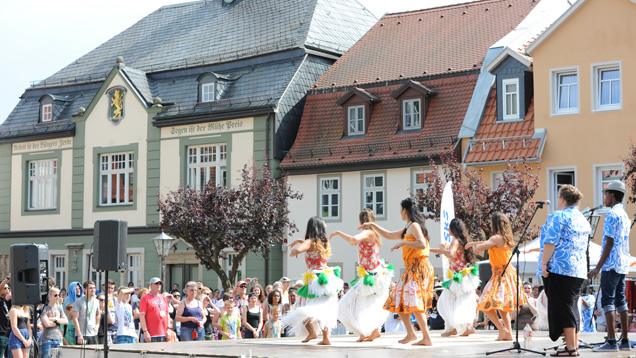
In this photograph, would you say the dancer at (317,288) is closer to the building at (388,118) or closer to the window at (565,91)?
the window at (565,91)

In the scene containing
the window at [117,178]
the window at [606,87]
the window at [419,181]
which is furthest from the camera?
the window at [117,178]

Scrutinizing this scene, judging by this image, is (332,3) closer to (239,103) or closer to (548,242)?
(239,103)

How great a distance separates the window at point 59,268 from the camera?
3981 cm

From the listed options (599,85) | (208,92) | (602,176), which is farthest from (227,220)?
(599,85)

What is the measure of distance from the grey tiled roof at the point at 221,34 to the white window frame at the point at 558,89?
Answer: 31.7ft

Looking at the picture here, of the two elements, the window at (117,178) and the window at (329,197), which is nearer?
the window at (329,197)

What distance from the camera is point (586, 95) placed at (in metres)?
29.1

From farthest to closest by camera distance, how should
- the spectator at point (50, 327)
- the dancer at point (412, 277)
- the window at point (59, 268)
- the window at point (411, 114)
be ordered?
1. the window at point (59, 268)
2. the window at point (411, 114)
3. the spectator at point (50, 327)
4. the dancer at point (412, 277)

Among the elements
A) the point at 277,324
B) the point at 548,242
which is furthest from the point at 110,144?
the point at 548,242

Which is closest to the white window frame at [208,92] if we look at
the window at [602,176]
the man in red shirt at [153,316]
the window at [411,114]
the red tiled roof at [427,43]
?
the red tiled roof at [427,43]

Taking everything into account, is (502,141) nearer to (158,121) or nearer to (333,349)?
(158,121)

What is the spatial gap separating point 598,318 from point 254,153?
52.6 ft

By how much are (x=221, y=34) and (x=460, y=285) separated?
1019 inches

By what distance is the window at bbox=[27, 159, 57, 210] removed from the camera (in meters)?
40.6
